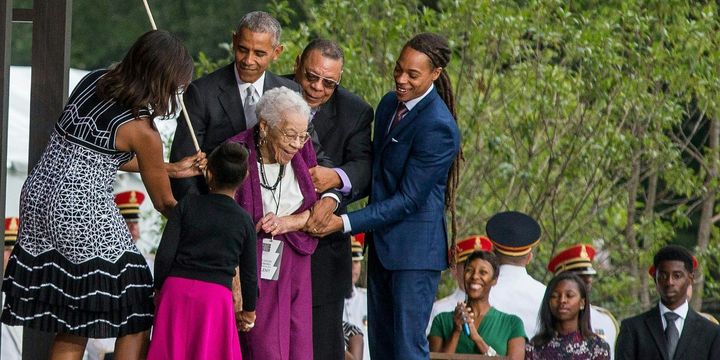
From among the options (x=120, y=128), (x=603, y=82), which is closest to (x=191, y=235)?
(x=120, y=128)

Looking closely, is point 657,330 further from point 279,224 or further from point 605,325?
point 279,224

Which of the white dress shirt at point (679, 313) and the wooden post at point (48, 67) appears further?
the white dress shirt at point (679, 313)

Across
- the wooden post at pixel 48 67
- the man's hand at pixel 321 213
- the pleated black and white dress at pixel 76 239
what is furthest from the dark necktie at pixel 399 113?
the wooden post at pixel 48 67

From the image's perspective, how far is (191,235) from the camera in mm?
5797

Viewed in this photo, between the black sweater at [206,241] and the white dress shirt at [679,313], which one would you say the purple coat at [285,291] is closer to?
the black sweater at [206,241]

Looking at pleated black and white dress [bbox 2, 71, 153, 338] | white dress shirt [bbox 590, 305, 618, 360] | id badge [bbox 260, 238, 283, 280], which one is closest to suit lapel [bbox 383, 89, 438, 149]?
id badge [bbox 260, 238, 283, 280]

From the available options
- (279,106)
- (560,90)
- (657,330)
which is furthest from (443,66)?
(560,90)

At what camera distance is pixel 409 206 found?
6.45 m

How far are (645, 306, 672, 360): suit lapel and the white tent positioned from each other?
15.7 feet

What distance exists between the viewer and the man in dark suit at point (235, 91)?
6254 mm

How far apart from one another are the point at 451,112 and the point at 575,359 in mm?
1733

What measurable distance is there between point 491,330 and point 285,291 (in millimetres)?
2290

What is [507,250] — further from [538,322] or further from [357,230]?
[357,230]

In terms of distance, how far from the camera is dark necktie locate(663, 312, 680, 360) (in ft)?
26.5
